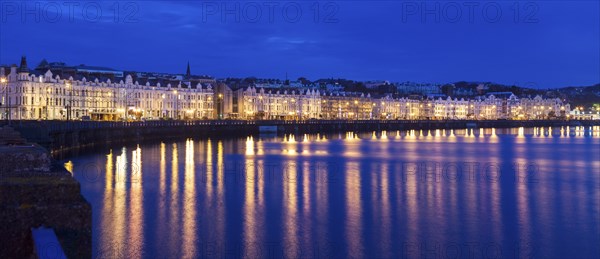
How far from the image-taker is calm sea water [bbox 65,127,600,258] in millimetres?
19328

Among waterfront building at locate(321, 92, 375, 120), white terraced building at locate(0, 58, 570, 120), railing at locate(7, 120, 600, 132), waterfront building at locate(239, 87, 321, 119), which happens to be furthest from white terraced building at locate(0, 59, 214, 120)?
waterfront building at locate(321, 92, 375, 120)

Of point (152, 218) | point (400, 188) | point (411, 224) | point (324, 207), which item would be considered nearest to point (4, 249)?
point (152, 218)

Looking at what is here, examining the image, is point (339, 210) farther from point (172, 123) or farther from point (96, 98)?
point (96, 98)

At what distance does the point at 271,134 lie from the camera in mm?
106312

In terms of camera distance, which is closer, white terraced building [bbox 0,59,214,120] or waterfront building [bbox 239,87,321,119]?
white terraced building [bbox 0,59,214,120]

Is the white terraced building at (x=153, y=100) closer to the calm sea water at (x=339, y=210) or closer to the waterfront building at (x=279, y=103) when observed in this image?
the waterfront building at (x=279, y=103)

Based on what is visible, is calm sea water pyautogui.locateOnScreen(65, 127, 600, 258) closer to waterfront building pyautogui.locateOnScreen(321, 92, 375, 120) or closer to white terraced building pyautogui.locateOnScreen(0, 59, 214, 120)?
white terraced building pyautogui.locateOnScreen(0, 59, 214, 120)

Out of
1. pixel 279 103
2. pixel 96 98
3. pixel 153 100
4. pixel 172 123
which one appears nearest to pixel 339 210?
pixel 172 123

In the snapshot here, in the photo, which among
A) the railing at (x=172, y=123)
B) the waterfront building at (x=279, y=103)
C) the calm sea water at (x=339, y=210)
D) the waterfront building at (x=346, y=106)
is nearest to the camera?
the calm sea water at (x=339, y=210)

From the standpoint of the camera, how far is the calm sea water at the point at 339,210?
63.4ft

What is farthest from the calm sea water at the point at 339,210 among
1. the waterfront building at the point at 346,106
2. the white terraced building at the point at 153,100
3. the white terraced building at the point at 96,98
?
the waterfront building at the point at 346,106

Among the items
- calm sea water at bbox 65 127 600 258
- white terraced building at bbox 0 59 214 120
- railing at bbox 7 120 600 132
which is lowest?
calm sea water at bbox 65 127 600 258

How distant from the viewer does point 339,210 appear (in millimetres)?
25344

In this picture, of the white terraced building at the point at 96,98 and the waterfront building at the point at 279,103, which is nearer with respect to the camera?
the white terraced building at the point at 96,98
